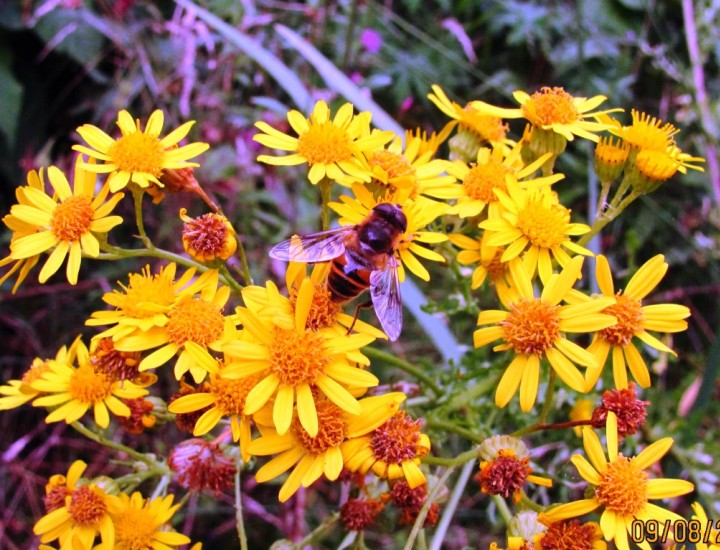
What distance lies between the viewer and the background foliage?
2779 mm

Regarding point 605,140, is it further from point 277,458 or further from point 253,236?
point 253,236

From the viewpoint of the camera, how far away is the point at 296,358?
1.28 m

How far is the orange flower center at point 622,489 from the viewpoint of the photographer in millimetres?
1363

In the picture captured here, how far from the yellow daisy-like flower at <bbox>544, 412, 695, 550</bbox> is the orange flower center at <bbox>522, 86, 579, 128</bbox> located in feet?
2.34

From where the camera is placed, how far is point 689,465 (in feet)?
7.04

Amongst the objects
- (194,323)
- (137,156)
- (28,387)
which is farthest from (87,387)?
(137,156)

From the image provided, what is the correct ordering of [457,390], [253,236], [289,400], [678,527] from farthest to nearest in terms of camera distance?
[253,236]
[457,390]
[678,527]
[289,400]

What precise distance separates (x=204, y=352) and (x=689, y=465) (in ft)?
5.34

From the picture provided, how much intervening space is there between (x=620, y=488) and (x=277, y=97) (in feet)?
8.10

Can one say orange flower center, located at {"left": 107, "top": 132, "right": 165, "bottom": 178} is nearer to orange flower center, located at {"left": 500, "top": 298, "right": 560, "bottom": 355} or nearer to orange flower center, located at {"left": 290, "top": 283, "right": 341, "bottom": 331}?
orange flower center, located at {"left": 290, "top": 283, "right": 341, "bottom": 331}

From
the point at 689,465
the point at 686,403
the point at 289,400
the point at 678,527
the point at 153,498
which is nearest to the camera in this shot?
the point at 289,400

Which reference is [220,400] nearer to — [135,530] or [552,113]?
[135,530]

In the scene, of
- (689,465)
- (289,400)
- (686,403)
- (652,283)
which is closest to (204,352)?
(289,400)

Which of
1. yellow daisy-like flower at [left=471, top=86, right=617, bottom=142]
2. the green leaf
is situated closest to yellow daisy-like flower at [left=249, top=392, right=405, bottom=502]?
yellow daisy-like flower at [left=471, top=86, right=617, bottom=142]
